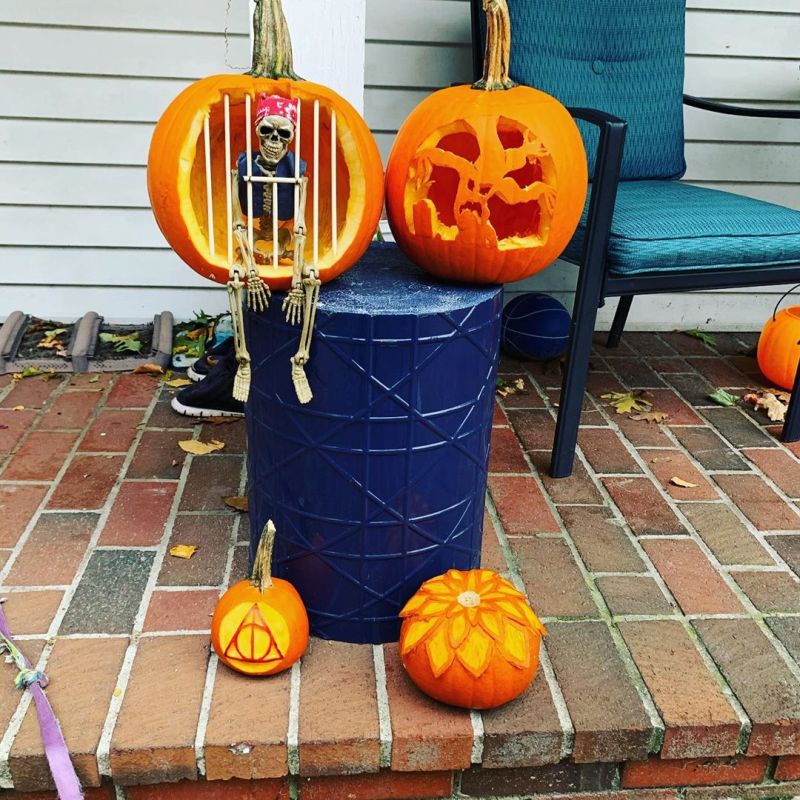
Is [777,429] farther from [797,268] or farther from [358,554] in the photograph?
[358,554]

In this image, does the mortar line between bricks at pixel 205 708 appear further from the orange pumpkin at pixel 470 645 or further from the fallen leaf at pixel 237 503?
the orange pumpkin at pixel 470 645

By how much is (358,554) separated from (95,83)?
2264 mm

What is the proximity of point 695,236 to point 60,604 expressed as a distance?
6.11 feet

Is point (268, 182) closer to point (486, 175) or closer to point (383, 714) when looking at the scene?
point (486, 175)

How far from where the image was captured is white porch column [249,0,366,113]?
206cm

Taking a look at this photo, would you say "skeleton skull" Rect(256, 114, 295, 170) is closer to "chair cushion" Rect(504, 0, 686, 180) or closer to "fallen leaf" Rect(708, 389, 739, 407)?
"chair cushion" Rect(504, 0, 686, 180)

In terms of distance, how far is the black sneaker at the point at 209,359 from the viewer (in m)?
2.72

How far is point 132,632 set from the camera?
1734 millimetres

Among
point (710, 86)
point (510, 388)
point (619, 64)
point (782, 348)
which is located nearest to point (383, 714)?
point (510, 388)

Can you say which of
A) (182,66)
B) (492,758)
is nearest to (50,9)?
(182,66)

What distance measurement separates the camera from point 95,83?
302 centimetres

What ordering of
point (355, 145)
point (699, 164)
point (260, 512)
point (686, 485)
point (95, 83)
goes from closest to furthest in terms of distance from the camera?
1. point (355, 145)
2. point (260, 512)
3. point (686, 485)
4. point (95, 83)
5. point (699, 164)

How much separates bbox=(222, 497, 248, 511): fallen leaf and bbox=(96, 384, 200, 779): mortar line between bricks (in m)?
0.14

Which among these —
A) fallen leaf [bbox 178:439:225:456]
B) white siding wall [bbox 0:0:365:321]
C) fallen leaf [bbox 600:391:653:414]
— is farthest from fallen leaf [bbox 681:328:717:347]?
fallen leaf [bbox 178:439:225:456]
